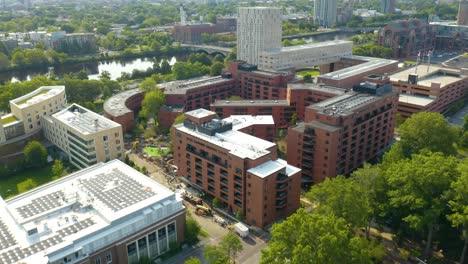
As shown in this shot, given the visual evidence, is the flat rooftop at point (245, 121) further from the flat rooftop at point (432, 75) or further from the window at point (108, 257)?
the flat rooftop at point (432, 75)

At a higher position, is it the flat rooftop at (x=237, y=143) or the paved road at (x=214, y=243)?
the flat rooftop at (x=237, y=143)

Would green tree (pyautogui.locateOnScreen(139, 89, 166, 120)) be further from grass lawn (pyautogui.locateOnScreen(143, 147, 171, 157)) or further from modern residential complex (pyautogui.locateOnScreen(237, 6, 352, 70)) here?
modern residential complex (pyautogui.locateOnScreen(237, 6, 352, 70))

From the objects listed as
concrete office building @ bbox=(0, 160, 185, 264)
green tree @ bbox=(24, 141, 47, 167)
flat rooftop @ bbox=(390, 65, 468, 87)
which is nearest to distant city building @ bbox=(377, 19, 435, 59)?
flat rooftop @ bbox=(390, 65, 468, 87)

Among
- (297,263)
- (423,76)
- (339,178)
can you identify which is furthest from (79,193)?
(423,76)

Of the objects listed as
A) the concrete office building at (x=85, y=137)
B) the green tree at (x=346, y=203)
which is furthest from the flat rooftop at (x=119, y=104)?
the green tree at (x=346, y=203)

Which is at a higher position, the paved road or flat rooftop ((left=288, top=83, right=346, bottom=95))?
flat rooftop ((left=288, top=83, right=346, bottom=95))

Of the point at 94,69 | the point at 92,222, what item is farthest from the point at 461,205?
the point at 94,69
